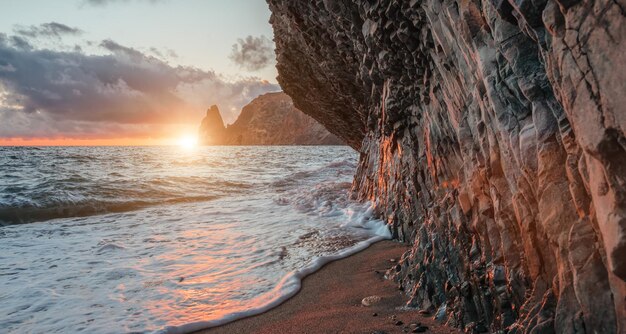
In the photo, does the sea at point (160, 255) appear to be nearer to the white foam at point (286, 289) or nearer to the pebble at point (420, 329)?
the white foam at point (286, 289)

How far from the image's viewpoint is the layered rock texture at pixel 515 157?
1.92 meters

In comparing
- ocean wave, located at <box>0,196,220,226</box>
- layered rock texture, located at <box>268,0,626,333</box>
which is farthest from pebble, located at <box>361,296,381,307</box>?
ocean wave, located at <box>0,196,220,226</box>

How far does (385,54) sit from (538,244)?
417 centimetres

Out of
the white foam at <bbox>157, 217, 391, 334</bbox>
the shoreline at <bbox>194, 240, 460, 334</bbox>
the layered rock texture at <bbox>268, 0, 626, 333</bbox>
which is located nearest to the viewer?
the layered rock texture at <bbox>268, 0, 626, 333</bbox>

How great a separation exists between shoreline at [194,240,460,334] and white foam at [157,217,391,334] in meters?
0.07

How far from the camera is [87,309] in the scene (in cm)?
480

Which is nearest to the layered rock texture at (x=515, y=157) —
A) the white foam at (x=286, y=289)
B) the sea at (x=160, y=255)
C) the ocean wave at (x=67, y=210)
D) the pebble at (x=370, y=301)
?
the pebble at (x=370, y=301)

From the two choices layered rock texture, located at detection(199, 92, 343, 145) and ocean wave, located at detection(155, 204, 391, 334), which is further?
layered rock texture, located at detection(199, 92, 343, 145)

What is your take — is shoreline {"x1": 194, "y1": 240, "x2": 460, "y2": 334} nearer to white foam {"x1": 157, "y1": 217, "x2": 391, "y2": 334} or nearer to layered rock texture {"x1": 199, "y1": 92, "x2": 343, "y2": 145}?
white foam {"x1": 157, "y1": 217, "x2": 391, "y2": 334}

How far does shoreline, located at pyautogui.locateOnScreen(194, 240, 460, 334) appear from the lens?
3.78 metres

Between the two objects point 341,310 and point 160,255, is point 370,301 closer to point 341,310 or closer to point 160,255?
point 341,310

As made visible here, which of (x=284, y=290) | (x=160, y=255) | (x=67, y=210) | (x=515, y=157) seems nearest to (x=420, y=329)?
(x=515, y=157)

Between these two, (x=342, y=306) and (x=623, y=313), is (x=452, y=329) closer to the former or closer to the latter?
(x=342, y=306)

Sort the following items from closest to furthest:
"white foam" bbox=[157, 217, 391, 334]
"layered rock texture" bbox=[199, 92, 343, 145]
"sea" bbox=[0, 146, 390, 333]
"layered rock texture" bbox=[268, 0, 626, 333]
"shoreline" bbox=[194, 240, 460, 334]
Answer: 1. "layered rock texture" bbox=[268, 0, 626, 333]
2. "shoreline" bbox=[194, 240, 460, 334]
3. "white foam" bbox=[157, 217, 391, 334]
4. "sea" bbox=[0, 146, 390, 333]
5. "layered rock texture" bbox=[199, 92, 343, 145]
